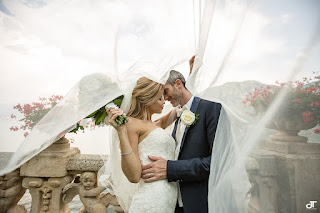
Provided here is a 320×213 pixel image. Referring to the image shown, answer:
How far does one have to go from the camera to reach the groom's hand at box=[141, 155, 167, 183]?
1.83 metres

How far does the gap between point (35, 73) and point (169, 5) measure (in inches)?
79.0

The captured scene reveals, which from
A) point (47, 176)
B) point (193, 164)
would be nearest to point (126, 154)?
point (193, 164)

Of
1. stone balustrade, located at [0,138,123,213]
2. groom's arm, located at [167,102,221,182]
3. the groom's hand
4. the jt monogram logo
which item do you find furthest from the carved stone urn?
stone balustrade, located at [0,138,123,213]

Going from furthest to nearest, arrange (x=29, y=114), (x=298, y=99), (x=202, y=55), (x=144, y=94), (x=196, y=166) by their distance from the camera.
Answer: (x=29, y=114) → (x=144, y=94) → (x=196, y=166) → (x=202, y=55) → (x=298, y=99)

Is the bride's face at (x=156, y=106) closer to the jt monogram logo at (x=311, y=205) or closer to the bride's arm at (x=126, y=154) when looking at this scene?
the bride's arm at (x=126, y=154)

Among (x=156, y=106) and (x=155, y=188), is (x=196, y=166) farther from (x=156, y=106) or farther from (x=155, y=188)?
(x=156, y=106)

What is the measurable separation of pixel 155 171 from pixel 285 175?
1.02m

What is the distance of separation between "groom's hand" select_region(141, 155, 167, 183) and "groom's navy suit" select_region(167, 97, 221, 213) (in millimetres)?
52

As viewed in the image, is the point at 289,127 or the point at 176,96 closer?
the point at 289,127

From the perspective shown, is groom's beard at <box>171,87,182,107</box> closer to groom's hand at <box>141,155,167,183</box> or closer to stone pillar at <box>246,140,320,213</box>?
groom's hand at <box>141,155,167,183</box>

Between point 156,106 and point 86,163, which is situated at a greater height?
point 156,106

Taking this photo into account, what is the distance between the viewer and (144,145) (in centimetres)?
196

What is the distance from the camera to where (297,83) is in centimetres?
132

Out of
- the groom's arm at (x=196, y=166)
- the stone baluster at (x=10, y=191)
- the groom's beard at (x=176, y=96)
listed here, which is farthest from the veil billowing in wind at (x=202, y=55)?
the stone baluster at (x=10, y=191)
